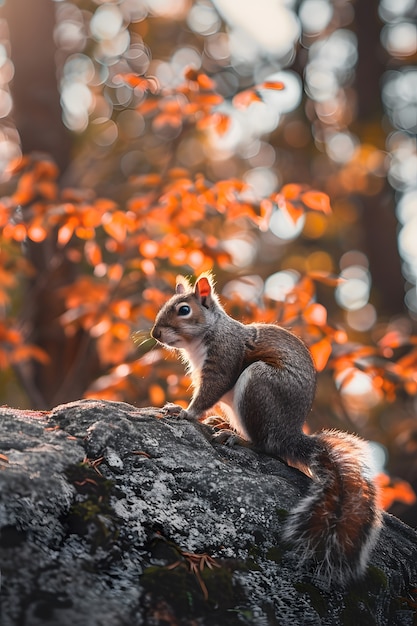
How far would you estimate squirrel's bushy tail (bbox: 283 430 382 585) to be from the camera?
268cm

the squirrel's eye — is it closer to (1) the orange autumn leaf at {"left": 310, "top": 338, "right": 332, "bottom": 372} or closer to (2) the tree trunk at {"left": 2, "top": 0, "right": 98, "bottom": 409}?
(1) the orange autumn leaf at {"left": 310, "top": 338, "right": 332, "bottom": 372}

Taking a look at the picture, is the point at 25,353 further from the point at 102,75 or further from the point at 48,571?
the point at 102,75

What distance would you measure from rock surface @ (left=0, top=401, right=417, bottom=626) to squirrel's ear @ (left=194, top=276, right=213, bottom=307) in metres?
0.95

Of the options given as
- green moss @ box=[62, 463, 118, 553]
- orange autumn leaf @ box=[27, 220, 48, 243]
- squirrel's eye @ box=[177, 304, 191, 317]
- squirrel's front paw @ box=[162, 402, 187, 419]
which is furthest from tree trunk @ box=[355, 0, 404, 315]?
green moss @ box=[62, 463, 118, 553]

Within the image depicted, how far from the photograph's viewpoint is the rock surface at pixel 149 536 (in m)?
2.18

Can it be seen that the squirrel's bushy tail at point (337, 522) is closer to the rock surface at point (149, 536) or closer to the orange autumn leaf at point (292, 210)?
the rock surface at point (149, 536)

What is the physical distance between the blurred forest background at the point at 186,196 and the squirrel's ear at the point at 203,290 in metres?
0.40

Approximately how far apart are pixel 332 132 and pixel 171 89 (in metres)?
6.84

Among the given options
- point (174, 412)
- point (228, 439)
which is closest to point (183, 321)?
point (174, 412)

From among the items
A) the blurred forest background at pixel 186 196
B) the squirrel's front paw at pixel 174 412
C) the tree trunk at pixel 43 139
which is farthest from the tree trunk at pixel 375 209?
the squirrel's front paw at pixel 174 412

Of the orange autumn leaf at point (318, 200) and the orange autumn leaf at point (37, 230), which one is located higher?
the orange autumn leaf at point (37, 230)

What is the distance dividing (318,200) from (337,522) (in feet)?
8.54

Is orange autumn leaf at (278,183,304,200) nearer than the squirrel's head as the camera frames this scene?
No

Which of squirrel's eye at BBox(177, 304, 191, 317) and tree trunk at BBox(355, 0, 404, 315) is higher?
squirrel's eye at BBox(177, 304, 191, 317)
